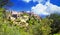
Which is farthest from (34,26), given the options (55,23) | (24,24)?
(55,23)

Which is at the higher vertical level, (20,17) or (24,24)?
(20,17)

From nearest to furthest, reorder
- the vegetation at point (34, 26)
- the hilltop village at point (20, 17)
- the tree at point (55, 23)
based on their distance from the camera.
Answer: the vegetation at point (34, 26) → the hilltop village at point (20, 17) → the tree at point (55, 23)

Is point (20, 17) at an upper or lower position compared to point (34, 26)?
upper

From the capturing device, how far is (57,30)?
6.07 metres

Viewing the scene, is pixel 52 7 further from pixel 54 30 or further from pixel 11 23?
pixel 11 23

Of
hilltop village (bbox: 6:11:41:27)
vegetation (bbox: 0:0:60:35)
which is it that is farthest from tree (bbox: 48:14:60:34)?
hilltop village (bbox: 6:11:41:27)

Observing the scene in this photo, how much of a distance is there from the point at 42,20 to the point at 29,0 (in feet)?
2.22

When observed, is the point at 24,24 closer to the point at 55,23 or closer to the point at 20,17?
the point at 20,17

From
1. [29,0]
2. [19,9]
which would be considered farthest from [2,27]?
[29,0]

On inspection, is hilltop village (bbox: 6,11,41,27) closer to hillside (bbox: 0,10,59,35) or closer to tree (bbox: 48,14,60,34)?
hillside (bbox: 0,10,59,35)

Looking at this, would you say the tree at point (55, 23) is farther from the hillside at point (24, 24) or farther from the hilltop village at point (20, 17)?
the hilltop village at point (20, 17)

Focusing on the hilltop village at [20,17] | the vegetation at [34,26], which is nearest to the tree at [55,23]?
the vegetation at [34,26]

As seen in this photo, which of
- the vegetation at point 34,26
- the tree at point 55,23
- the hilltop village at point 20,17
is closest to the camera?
the vegetation at point 34,26

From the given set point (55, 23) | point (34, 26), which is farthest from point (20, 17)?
point (55, 23)
